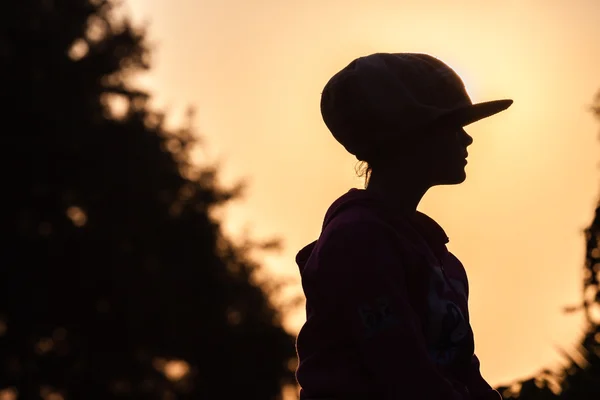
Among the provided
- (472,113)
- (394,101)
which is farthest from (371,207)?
(472,113)

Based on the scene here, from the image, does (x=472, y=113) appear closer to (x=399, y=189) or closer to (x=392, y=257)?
(x=399, y=189)

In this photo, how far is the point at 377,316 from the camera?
129 inches

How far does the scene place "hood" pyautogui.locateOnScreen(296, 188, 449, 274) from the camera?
3.54 metres

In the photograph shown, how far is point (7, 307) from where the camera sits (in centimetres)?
3120

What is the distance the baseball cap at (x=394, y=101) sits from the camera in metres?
3.58

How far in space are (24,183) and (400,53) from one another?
97.2 feet

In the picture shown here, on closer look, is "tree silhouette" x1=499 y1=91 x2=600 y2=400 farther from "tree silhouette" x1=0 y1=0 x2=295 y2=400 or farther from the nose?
"tree silhouette" x1=0 y1=0 x2=295 y2=400

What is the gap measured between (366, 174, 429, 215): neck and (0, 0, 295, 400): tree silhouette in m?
28.4

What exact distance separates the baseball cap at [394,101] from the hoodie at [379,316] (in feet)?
0.65

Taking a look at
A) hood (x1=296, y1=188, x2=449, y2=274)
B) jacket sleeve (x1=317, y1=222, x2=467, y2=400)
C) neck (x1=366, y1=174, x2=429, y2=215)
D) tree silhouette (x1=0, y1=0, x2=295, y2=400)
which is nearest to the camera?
jacket sleeve (x1=317, y1=222, x2=467, y2=400)

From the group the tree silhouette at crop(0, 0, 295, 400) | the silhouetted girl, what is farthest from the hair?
the tree silhouette at crop(0, 0, 295, 400)

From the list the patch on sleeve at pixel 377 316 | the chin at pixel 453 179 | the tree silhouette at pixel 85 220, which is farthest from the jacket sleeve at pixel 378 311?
the tree silhouette at pixel 85 220

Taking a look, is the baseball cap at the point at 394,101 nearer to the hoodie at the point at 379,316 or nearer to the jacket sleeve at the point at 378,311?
the hoodie at the point at 379,316

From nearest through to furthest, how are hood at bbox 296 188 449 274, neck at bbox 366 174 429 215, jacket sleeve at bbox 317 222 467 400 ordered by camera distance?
jacket sleeve at bbox 317 222 467 400, hood at bbox 296 188 449 274, neck at bbox 366 174 429 215
